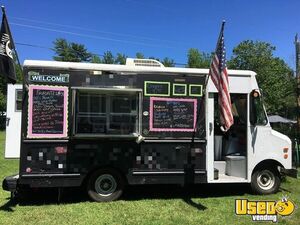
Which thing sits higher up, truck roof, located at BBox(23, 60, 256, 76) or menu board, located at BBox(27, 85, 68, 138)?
truck roof, located at BBox(23, 60, 256, 76)

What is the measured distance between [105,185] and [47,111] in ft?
6.36

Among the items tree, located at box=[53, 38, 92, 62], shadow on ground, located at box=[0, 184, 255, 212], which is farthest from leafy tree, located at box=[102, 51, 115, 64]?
shadow on ground, located at box=[0, 184, 255, 212]

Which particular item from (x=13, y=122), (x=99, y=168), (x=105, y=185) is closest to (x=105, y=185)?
(x=105, y=185)

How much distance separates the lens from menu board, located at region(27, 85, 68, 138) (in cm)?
735

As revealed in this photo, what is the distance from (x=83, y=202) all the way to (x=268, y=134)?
14.3ft

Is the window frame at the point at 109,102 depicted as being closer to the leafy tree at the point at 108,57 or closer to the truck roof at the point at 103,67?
the truck roof at the point at 103,67

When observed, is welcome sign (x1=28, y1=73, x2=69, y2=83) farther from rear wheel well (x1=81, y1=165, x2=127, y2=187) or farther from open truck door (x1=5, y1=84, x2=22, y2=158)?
rear wheel well (x1=81, y1=165, x2=127, y2=187)

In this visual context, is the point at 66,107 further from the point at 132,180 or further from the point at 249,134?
the point at 249,134

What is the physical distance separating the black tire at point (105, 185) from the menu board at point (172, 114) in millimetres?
1265

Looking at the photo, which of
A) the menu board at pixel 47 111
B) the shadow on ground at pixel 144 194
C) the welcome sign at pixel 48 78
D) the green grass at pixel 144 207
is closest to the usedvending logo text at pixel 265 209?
the green grass at pixel 144 207

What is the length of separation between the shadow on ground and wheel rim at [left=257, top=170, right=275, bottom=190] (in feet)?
1.40

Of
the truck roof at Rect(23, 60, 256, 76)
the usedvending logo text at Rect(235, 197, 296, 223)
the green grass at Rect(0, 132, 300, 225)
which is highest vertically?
the truck roof at Rect(23, 60, 256, 76)

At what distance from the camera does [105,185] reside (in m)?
7.84

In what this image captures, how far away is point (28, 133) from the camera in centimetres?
733
